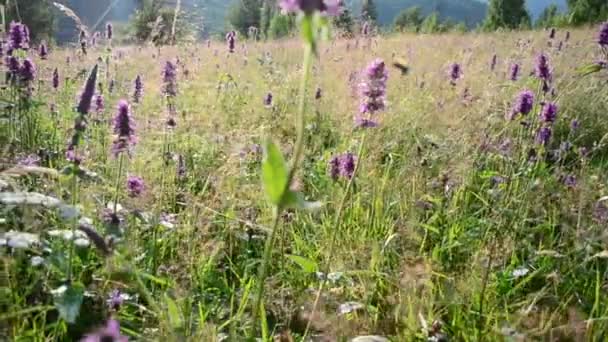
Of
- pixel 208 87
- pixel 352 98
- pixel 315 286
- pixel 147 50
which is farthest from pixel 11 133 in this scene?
pixel 147 50

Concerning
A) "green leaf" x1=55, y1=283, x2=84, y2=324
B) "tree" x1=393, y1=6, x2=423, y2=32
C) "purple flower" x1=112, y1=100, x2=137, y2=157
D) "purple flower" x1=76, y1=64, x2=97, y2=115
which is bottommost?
"green leaf" x1=55, y1=283, x2=84, y2=324

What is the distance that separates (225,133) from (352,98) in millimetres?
1152

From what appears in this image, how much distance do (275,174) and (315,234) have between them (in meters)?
1.16

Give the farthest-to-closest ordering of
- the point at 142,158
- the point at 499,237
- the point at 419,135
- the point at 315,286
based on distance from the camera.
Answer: the point at 419,135, the point at 142,158, the point at 499,237, the point at 315,286

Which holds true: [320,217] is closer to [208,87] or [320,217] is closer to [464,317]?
[464,317]

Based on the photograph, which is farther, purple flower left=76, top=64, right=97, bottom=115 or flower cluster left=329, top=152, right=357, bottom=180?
flower cluster left=329, top=152, right=357, bottom=180

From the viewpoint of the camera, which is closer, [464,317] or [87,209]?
[464,317]

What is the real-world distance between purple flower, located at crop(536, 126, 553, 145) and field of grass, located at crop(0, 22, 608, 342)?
2 centimetres

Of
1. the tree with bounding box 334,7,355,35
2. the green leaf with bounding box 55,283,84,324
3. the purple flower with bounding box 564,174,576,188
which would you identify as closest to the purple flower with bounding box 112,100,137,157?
the green leaf with bounding box 55,283,84,324

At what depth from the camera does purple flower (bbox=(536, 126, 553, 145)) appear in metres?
2.21

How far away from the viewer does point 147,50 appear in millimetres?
8438

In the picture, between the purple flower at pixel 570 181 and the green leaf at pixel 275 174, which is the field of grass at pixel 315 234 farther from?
the green leaf at pixel 275 174

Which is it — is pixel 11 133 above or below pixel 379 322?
above

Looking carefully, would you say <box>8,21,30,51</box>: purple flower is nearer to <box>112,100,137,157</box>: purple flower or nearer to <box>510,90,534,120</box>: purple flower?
<box>112,100,137,157</box>: purple flower
